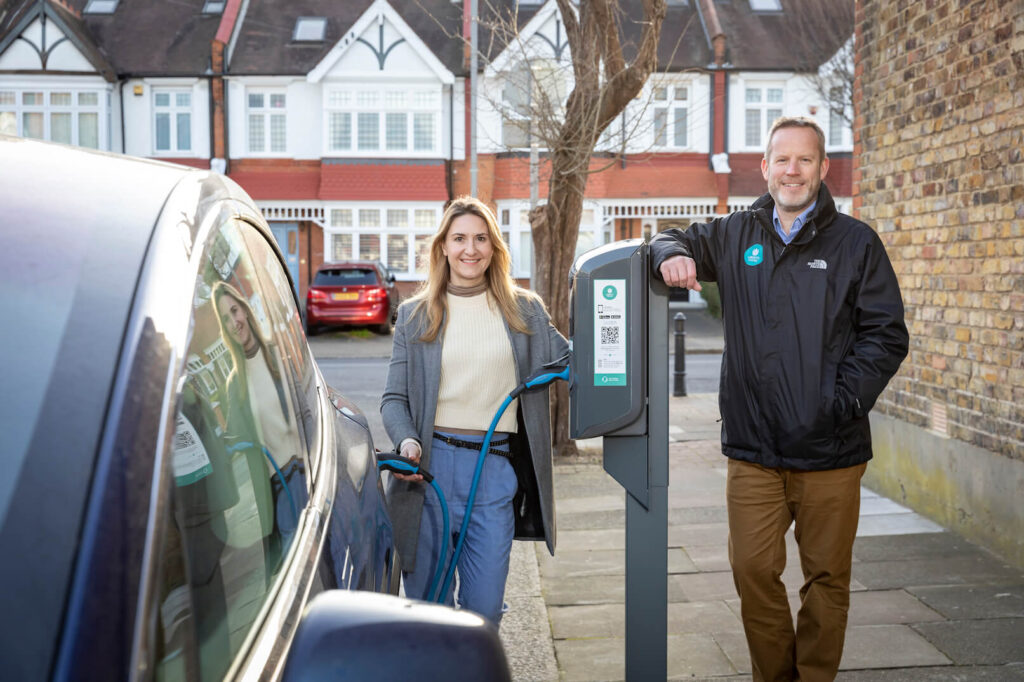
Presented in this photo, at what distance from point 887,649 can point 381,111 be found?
25.5 m

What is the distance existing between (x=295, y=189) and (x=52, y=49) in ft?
23.6

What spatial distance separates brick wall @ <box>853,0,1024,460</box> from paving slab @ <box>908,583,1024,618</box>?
772 mm

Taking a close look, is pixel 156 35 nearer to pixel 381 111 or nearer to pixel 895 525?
pixel 381 111

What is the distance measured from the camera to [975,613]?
15.9 ft

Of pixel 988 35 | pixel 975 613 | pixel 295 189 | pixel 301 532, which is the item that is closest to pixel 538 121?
pixel 988 35

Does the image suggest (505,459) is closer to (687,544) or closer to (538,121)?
(687,544)

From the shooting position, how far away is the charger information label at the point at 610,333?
3211mm

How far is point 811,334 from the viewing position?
11.8 ft

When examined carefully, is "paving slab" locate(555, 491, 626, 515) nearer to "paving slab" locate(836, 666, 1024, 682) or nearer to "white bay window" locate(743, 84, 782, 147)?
"paving slab" locate(836, 666, 1024, 682)

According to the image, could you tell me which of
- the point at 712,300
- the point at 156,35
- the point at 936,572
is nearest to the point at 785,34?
the point at 712,300

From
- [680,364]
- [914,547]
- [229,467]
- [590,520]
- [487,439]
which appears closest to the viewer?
[229,467]

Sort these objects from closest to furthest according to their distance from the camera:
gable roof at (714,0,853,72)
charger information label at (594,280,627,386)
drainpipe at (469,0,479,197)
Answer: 1. charger information label at (594,280,627,386)
2. drainpipe at (469,0,479,197)
3. gable roof at (714,0,853,72)

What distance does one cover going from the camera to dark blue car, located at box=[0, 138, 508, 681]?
1021mm

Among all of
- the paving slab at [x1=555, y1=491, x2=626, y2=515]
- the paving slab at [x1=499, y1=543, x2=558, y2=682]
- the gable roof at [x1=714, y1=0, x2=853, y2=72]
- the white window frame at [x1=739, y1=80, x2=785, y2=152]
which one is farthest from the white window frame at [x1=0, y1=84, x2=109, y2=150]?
the paving slab at [x1=499, y1=543, x2=558, y2=682]
